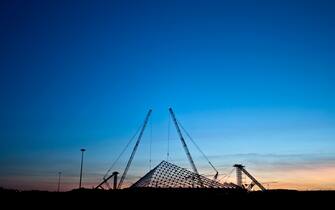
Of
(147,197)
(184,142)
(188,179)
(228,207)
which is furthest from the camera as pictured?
(184,142)

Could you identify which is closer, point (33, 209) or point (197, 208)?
point (33, 209)

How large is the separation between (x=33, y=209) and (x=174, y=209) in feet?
78.2

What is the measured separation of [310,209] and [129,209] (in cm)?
3311

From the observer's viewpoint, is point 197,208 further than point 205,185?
No

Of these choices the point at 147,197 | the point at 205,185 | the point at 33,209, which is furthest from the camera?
the point at 205,185

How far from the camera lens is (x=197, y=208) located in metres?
67.0

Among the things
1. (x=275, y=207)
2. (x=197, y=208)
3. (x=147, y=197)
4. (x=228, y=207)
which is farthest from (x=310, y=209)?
(x=147, y=197)

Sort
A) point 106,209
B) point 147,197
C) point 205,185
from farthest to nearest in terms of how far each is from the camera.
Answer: point 205,185, point 147,197, point 106,209

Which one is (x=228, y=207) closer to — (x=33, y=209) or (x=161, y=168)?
(x=33, y=209)

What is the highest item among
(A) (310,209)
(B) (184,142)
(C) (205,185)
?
(B) (184,142)

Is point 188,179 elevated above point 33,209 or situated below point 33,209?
above

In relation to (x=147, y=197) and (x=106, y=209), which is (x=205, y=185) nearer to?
(x=147, y=197)

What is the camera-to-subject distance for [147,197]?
90625 millimetres

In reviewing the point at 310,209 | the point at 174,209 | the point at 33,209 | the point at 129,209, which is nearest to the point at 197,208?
the point at 174,209
